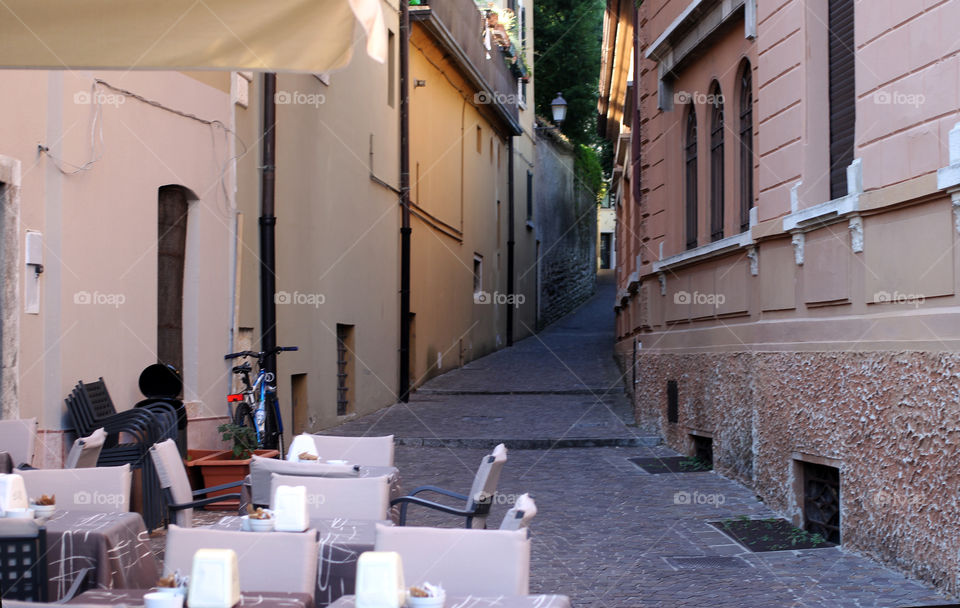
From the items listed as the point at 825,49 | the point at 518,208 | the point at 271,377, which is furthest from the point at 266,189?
the point at 518,208

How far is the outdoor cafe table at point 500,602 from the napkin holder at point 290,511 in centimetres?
77

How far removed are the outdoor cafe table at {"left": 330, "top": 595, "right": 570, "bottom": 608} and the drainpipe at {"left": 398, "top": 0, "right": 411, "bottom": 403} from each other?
1459 cm

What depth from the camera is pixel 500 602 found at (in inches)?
127

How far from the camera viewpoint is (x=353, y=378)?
15.6 meters

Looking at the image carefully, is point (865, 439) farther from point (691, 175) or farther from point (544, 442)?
point (544, 442)

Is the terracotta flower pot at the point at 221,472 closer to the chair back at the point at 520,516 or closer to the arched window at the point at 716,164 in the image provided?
the chair back at the point at 520,516

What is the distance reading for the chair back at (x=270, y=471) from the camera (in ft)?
18.7

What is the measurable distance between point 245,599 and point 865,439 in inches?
196

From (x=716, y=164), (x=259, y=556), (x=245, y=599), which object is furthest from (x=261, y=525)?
(x=716, y=164)

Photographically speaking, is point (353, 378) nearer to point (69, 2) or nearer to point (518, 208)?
point (69, 2)

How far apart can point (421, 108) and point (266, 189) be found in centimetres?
814

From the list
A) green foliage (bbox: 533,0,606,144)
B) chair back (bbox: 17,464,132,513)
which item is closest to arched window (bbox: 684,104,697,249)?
chair back (bbox: 17,464,132,513)

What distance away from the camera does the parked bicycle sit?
1055cm

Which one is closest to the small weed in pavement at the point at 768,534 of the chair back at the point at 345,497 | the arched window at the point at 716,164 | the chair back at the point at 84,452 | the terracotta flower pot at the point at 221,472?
the chair back at the point at 345,497
